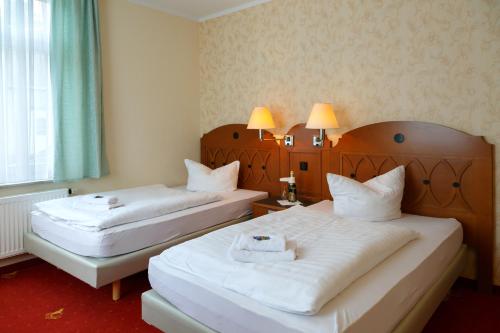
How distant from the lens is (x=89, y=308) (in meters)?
2.57

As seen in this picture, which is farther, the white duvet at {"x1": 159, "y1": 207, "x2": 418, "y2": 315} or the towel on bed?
the towel on bed

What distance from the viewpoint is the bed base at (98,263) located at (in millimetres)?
2455

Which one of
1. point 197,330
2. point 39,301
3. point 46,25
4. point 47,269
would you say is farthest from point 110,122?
point 197,330

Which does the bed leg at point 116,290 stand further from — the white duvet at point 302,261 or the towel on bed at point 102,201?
the white duvet at point 302,261

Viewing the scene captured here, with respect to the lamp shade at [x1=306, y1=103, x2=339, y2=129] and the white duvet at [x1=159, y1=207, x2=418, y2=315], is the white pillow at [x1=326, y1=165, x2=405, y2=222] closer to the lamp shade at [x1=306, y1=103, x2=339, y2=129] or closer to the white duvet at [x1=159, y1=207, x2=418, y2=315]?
the white duvet at [x1=159, y1=207, x2=418, y2=315]

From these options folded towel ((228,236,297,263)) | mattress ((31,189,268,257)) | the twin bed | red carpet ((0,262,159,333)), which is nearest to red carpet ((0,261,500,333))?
red carpet ((0,262,159,333))

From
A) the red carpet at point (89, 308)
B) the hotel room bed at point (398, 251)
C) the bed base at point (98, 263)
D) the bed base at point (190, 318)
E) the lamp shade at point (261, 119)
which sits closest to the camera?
the hotel room bed at point (398, 251)

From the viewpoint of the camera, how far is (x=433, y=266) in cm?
210

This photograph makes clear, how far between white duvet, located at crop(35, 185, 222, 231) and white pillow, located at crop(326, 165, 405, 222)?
3.97 feet

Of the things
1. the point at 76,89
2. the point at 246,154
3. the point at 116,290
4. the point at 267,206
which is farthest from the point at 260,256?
the point at 76,89

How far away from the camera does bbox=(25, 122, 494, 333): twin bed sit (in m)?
1.60

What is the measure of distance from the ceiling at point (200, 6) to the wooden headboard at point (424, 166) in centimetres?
159

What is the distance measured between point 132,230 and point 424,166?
2332 millimetres

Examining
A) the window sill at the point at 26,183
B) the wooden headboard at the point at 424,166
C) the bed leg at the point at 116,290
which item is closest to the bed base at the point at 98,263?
the bed leg at the point at 116,290
